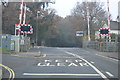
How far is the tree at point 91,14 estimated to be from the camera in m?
56.7

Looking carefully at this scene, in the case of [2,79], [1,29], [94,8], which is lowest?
[2,79]

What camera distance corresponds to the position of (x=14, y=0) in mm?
46812

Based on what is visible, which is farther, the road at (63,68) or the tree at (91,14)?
the tree at (91,14)

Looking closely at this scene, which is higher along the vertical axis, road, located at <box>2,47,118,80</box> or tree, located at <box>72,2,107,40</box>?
tree, located at <box>72,2,107,40</box>

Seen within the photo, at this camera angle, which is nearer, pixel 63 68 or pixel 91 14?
pixel 63 68

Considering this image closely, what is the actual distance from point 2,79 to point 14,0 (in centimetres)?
3872

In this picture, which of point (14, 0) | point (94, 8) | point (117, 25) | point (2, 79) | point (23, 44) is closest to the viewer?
point (2, 79)

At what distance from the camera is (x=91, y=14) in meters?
57.0

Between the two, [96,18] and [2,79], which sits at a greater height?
[96,18]

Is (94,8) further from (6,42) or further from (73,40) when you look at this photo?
(6,42)

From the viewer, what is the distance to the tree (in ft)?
186

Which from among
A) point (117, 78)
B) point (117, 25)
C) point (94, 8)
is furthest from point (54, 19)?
point (117, 78)

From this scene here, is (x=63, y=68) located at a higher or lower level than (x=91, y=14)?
lower

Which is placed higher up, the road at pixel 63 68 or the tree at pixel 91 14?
the tree at pixel 91 14
